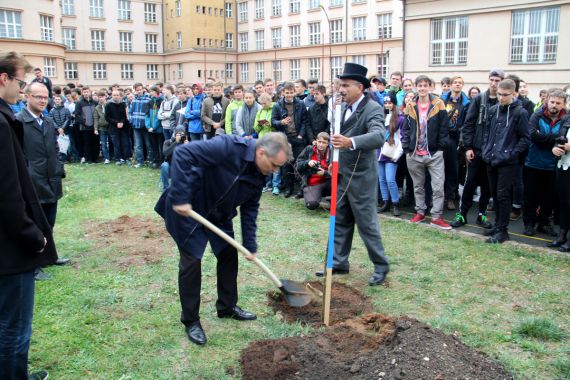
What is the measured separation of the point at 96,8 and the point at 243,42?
1690 cm

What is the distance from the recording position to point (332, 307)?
5234mm

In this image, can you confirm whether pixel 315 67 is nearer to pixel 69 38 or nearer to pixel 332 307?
pixel 69 38

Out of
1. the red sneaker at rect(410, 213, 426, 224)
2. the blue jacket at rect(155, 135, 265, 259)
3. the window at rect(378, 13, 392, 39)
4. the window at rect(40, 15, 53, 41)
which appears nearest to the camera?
the blue jacket at rect(155, 135, 265, 259)

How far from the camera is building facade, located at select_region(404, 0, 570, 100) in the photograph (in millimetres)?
20391

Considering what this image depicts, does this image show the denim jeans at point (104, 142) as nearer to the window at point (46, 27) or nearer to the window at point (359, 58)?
the window at point (46, 27)

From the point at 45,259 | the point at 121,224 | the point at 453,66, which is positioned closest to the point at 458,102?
the point at 121,224

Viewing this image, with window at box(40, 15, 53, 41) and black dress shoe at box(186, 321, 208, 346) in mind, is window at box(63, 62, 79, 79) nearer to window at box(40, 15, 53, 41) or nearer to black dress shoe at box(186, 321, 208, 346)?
window at box(40, 15, 53, 41)

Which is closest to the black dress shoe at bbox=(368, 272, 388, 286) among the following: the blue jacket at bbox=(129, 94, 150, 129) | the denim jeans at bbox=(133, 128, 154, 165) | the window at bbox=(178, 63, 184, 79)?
the blue jacket at bbox=(129, 94, 150, 129)

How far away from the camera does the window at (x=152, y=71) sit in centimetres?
6144

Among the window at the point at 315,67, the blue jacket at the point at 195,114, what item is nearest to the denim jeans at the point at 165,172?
the blue jacket at the point at 195,114

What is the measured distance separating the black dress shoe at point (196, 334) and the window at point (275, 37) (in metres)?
53.0

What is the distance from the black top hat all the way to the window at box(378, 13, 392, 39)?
41.1 m

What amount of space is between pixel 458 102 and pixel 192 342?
277 inches

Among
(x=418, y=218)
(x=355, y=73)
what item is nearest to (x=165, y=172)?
(x=418, y=218)
